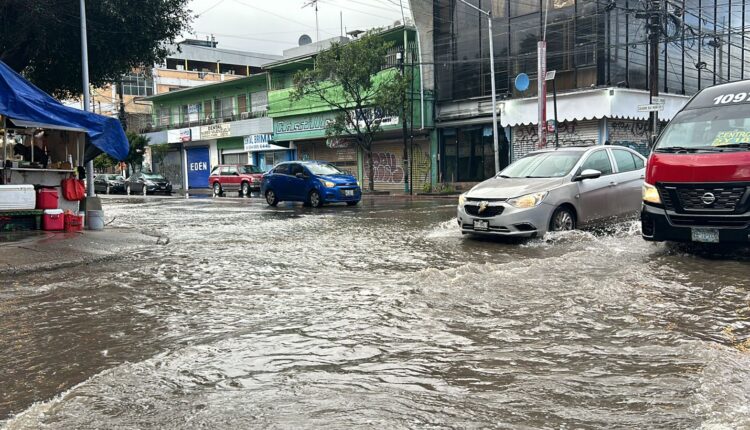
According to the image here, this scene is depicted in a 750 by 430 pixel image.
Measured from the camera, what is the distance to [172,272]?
313 inches

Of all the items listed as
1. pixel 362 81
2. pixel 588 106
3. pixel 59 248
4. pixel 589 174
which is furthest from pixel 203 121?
pixel 589 174

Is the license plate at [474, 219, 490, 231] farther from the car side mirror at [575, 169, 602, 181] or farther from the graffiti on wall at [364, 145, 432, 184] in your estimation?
the graffiti on wall at [364, 145, 432, 184]

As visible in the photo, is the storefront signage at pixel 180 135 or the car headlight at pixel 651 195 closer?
the car headlight at pixel 651 195

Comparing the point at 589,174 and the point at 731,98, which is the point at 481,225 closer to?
the point at 589,174

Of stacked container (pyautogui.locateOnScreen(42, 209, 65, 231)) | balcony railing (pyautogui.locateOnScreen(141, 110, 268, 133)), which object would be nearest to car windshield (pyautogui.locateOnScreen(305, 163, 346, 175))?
stacked container (pyautogui.locateOnScreen(42, 209, 65, 231))

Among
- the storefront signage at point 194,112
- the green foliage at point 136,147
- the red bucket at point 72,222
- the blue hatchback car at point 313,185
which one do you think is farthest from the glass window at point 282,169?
the storefront signage at point 194,112

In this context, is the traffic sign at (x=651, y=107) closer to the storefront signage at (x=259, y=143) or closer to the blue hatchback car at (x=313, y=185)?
the blue hatchback car at (x=313, y=185)

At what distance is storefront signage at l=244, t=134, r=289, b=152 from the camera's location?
40.3 meters

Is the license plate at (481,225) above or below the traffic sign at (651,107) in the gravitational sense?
below

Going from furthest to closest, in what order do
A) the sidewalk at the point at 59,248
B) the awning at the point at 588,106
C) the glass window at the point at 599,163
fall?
the awning at the point at 588,106 < the glass window at the point at 599,163 < the sidewalk at the point at 59,248

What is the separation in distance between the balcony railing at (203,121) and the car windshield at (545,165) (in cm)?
3194

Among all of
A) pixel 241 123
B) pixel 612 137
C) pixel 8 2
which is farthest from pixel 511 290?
pixel 241 123

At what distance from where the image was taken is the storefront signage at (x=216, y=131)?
42.9 metres

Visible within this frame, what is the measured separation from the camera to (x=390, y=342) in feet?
15.0
